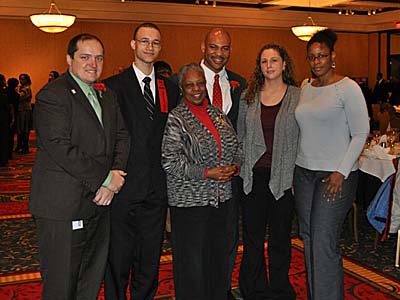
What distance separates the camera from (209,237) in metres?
3.15

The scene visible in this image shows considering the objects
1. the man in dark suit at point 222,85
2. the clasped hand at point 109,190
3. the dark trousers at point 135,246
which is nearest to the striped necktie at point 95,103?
the clasped hand at point 109,190

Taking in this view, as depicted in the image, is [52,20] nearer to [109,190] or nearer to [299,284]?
[299,284]

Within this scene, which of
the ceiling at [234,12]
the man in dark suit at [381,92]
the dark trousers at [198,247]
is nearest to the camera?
the dark trousers at [198,247]

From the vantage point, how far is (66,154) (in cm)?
251

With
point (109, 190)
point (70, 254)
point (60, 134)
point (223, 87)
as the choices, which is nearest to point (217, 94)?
point (223, 87)

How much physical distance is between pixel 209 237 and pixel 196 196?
0.94 feet

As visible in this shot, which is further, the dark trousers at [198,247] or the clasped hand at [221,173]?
the dark trousers at [198,247]

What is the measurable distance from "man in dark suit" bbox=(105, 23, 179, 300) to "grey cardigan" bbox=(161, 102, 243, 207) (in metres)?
0.15

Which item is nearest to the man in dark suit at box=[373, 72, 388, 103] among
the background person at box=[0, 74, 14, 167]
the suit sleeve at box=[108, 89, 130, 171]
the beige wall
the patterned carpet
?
the beige wall

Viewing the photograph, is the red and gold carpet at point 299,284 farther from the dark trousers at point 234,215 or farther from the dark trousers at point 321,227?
the dark trousers at point 321,227

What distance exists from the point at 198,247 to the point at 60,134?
3.46ft

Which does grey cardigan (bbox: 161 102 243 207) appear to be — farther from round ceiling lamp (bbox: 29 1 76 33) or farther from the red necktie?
round ceiling lamp (bbox: 29 1 76 33)

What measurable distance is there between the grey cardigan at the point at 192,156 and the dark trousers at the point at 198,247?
8cm

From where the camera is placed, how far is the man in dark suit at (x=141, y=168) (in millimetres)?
3092
